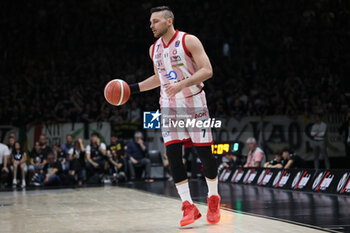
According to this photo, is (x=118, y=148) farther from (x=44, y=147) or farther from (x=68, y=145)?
(x=44, y=147)

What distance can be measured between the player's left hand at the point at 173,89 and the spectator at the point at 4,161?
Result: 1115cm

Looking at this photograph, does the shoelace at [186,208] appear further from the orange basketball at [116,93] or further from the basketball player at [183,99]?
the orange basketball at [116,93]

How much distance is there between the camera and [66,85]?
1950cm

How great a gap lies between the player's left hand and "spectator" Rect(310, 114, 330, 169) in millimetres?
10410

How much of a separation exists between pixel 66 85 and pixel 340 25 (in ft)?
39.6

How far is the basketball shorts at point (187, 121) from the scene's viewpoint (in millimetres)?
5340

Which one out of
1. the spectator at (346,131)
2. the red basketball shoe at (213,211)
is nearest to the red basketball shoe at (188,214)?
the red basketball shoe at (213,211)

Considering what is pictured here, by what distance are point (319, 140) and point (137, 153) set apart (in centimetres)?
578

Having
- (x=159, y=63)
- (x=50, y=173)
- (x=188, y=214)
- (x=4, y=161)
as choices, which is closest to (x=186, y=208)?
(x=188, y=214)

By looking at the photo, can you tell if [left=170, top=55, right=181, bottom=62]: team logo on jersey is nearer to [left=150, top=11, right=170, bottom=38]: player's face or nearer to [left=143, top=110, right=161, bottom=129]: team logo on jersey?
[left=150, top=11, right=170, bottom=38]: player's face

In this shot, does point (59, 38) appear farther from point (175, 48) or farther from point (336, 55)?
point (175, 48)

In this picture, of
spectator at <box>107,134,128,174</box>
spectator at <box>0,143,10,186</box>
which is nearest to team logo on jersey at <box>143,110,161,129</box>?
spectator at <box>107,134,128,174</box>

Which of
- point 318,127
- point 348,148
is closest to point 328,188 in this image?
point 348,148

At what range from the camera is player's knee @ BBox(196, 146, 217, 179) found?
17.6 ft
